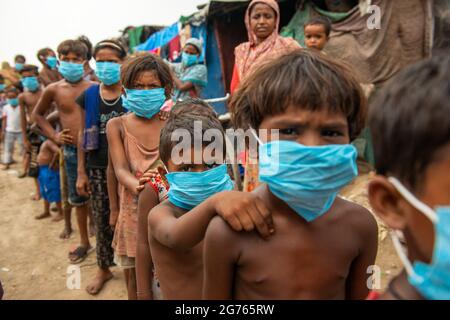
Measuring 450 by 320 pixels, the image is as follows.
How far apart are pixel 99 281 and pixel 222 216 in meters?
2.87

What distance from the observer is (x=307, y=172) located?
106cm

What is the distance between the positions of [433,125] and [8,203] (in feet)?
24.2

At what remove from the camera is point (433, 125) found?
0.76 m

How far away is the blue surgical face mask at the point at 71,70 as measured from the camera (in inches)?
155

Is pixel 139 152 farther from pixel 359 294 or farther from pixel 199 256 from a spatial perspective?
pixel 359 294

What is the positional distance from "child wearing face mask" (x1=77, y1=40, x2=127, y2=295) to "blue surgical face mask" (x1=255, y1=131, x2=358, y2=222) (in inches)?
78.7

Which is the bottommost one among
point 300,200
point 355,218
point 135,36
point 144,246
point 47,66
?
point 144,246

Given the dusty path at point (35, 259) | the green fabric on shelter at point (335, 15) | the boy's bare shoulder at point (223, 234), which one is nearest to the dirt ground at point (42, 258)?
the dusty path at point (35, 259)

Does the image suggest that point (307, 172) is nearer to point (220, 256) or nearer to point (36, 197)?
point (220, 256)

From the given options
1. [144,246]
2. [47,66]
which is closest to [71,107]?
[144,246]

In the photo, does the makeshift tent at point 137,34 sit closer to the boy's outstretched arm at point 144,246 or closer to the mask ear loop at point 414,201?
the boy's outstretched arm at point 144,246

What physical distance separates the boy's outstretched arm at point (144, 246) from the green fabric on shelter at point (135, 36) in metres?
12.8

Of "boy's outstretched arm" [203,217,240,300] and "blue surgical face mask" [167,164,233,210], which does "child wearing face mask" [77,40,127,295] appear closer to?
"blue surgical face mask" [167,164,233,210]
